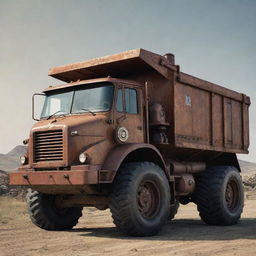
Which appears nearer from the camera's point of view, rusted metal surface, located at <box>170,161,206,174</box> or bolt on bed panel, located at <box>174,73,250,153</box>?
bolt on bed panel, located at <box>174,73,250,153</box>

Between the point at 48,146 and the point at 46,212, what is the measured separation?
1.90 m

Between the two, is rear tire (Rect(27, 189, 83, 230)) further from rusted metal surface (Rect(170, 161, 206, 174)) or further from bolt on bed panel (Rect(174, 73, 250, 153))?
bolt on bed panel (Rect(174, 73, 250, 153))

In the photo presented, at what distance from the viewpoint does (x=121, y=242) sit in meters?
8.53

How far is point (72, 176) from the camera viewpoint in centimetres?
883

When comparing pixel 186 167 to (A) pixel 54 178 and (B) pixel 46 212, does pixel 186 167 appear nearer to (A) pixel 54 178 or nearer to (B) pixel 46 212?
(B) pixel 46 212

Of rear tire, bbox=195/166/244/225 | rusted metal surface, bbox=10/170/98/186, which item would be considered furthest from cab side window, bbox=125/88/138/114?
rear tire, bbox=195/166/244/225

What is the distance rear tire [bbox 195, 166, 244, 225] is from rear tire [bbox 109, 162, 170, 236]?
2502 mm

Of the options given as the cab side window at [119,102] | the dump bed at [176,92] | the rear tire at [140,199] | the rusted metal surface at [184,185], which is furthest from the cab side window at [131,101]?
the rusted metal surface at [184,185]

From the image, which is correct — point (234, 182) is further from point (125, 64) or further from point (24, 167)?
point (24, 167)

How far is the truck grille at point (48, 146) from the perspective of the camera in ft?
30.6

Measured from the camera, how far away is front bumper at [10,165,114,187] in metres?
8.76

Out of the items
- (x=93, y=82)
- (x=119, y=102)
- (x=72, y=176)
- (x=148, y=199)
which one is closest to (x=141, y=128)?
(x=119, y=102)

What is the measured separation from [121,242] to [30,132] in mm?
3142

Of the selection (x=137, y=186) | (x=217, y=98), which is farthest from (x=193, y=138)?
(x=137, y=186)
